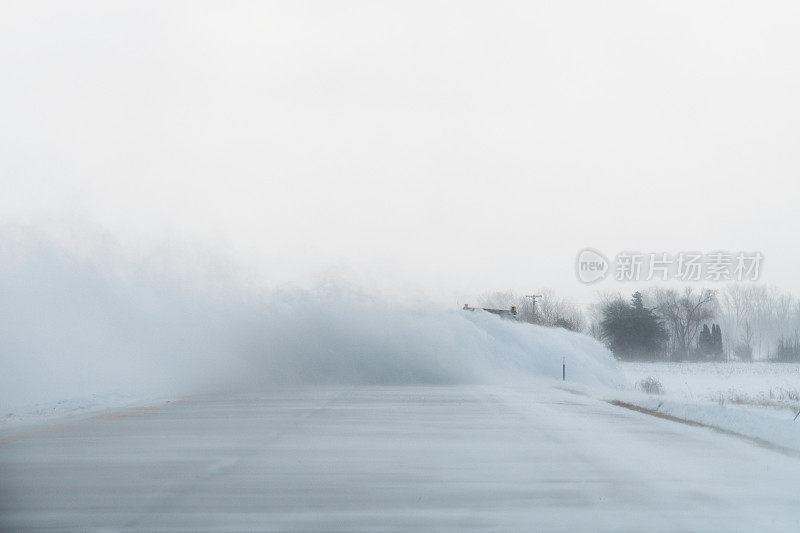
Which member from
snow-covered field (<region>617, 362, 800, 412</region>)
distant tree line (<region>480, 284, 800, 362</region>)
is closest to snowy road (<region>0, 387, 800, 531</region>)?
snow-covered field (<region>617, 362, 800, 412</region>)

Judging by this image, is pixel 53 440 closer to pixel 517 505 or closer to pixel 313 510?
pixel 313 510

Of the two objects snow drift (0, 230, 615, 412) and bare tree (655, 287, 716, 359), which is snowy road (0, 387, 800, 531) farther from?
bare tree (655, 287, 716, 359)

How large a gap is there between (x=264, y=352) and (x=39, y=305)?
8.53 m

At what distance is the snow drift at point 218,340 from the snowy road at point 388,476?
11.2m


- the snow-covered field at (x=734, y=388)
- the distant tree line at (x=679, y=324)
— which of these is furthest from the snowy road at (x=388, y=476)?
the distant tree line at (x=679, y=324)

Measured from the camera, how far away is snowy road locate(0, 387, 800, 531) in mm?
7012

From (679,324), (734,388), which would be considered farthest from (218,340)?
(679,324)

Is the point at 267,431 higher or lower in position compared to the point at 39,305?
lower

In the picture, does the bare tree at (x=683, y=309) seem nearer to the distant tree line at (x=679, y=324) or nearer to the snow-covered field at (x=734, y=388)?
the distant tree line at (x=679, y=324)

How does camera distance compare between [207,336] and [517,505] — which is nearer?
[517,505]

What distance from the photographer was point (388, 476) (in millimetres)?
9117

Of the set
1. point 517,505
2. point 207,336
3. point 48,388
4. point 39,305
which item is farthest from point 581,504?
point 207,336

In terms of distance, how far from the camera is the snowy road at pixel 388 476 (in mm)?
7012

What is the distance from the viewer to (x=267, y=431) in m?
13.5
